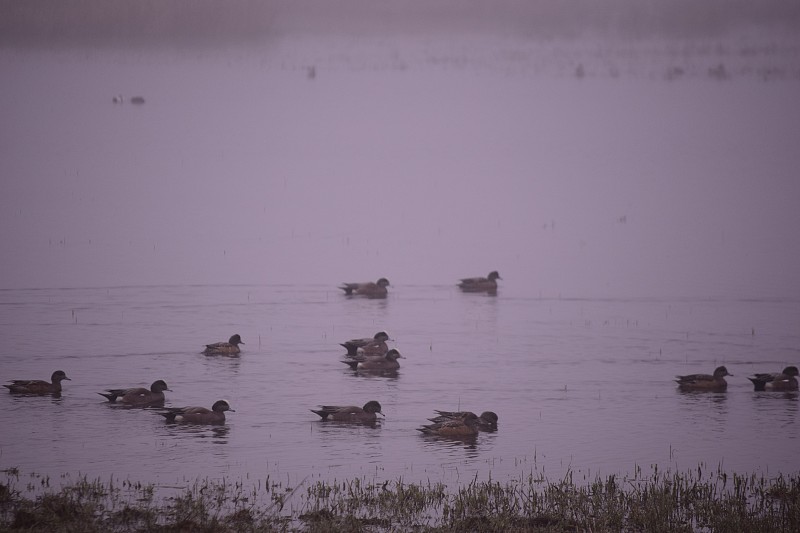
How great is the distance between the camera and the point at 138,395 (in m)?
18.8

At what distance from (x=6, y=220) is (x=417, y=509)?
35128mm

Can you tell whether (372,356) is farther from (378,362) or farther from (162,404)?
(162,404)

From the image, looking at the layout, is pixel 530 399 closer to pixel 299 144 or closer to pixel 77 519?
pixel 77 519

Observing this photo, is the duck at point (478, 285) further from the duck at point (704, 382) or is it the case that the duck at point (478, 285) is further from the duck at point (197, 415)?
the duck at point (197, 415)

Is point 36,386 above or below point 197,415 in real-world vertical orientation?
above

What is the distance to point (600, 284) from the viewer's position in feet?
117

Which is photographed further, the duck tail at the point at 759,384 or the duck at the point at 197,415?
the duck tail at the point at 759,384

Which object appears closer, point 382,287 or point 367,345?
point 367,345

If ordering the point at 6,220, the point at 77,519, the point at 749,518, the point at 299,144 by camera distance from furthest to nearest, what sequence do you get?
the point at 299,144 → the point at 6,220 → the point at 749,518 → the point at 77,519

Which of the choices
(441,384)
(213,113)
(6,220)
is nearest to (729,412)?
(441,384)

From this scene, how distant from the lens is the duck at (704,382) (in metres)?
21.3

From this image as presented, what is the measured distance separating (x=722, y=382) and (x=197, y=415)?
973 centimetres

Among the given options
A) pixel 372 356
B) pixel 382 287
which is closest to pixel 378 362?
pixel 372 356

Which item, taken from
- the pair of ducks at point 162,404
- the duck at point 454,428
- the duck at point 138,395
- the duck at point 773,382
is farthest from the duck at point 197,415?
the duck at point 773,382
